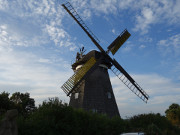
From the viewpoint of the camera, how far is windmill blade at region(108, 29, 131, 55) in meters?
24.6

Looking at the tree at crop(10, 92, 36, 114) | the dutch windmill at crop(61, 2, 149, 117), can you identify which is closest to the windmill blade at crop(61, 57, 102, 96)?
the dutch windmill at crop(61, 2, 149, 117)

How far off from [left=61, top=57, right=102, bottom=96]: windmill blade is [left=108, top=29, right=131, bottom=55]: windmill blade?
320 cm

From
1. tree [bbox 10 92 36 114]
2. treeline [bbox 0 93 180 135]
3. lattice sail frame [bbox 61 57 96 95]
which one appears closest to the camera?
treeline [bbox 0 93 180 135]

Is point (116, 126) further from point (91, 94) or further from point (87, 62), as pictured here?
point (87, 62)

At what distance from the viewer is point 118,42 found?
82.9 feet

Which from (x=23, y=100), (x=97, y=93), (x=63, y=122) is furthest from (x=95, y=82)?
(x=23, y=100)

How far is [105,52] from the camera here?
23672 millimetres

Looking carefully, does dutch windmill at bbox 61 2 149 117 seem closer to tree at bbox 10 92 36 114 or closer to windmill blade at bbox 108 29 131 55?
windmill blade at bbox 108 29 131 55

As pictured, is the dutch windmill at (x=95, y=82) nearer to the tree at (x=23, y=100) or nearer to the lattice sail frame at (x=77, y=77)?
the lattice sail frame at (x=77, y=77)

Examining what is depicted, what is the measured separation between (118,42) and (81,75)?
8693mm

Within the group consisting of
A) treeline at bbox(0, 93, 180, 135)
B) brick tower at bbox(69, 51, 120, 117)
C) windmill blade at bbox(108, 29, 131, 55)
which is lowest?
treeline at bbox(0, 93, 180, 135)

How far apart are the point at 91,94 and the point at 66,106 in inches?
361

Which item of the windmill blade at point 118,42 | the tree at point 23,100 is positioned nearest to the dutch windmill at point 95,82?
the windmill blade at point 118,42

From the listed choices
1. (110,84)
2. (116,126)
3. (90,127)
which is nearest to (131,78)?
(110,84)
